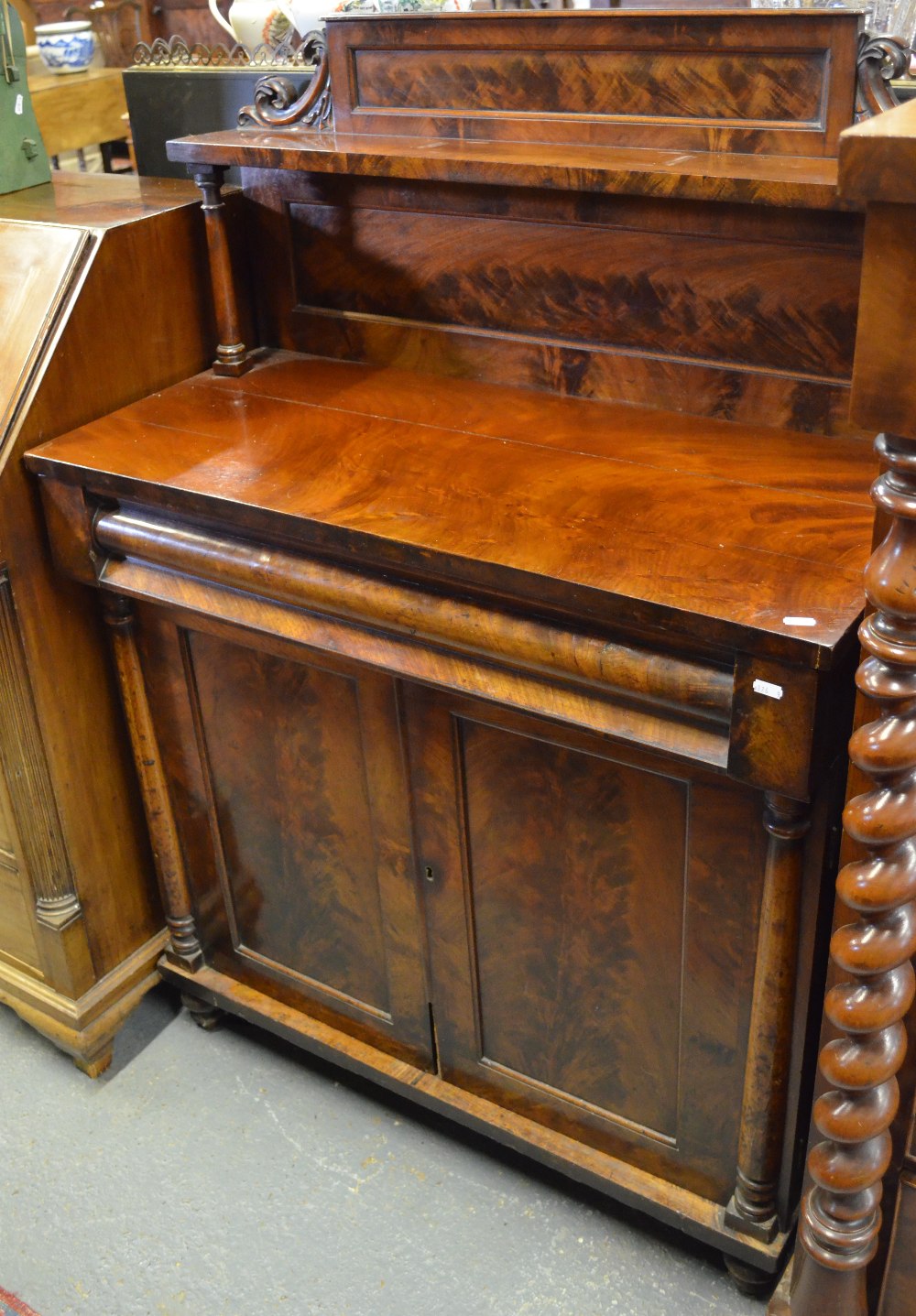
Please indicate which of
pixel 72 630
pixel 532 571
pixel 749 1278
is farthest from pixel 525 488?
pixel 749 1278

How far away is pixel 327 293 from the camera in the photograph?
6.12 feet

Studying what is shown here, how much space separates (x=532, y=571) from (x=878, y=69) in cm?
67

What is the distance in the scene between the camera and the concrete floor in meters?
1.66

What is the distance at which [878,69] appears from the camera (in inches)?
53.8

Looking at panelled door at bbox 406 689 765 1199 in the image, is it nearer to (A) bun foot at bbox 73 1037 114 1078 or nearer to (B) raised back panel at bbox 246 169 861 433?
(B) raised back panel at bbox 246 169 861 433

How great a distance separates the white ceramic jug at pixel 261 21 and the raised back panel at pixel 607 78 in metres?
0.36

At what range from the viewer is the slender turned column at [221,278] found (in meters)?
1.74

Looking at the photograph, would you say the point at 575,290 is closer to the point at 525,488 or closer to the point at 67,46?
the point at 525,488

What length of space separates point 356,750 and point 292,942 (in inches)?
16.2

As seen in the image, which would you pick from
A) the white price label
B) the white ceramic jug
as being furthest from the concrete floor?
the white ceramic jug

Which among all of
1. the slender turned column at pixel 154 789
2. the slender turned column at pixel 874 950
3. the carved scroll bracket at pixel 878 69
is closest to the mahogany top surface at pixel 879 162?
the slender turned column at pixel 874 950

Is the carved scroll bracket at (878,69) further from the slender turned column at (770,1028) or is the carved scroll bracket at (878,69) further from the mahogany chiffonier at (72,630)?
the mahogany chiffonier at (72,630)

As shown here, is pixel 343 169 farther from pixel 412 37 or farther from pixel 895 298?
pixel 895 298

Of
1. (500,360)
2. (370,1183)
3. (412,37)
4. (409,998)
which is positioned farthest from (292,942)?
(412,37)
